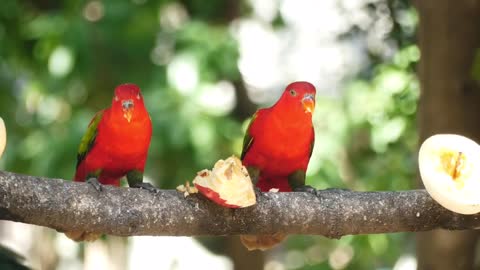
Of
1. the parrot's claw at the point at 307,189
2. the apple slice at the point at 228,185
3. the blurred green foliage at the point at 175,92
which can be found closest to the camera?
the apple slice at the point at 228,185

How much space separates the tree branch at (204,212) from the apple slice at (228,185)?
0.27ft

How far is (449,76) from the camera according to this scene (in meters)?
3.51

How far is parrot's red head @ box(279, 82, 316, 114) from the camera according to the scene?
2.60 m

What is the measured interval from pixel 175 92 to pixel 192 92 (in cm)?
10

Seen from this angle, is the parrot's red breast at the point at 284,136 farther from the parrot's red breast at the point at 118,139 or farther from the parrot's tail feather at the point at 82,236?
the parrot's tail feather at the point at 82,236

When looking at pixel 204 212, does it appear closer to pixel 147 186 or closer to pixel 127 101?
→ pixel 147 186

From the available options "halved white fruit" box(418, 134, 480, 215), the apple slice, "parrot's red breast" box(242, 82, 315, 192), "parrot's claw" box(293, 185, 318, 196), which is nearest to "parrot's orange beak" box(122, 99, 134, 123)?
A: the apple slice

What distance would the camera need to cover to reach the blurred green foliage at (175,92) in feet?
13.4

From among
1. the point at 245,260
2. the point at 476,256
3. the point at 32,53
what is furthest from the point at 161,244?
the point at 476,256

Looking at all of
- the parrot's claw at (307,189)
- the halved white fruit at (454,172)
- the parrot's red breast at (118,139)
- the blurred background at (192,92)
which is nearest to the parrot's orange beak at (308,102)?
the parrot's claw at (307,189)

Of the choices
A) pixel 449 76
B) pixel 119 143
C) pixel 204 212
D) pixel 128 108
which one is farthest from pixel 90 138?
pixel 449 76

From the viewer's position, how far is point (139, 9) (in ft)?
15.8

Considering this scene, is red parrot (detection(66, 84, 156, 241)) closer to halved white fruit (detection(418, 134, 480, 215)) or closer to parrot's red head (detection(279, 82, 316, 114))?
parrot's red head (detection(279, 82, 316, 114))

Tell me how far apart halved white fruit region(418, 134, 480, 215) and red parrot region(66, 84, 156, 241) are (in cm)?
89
